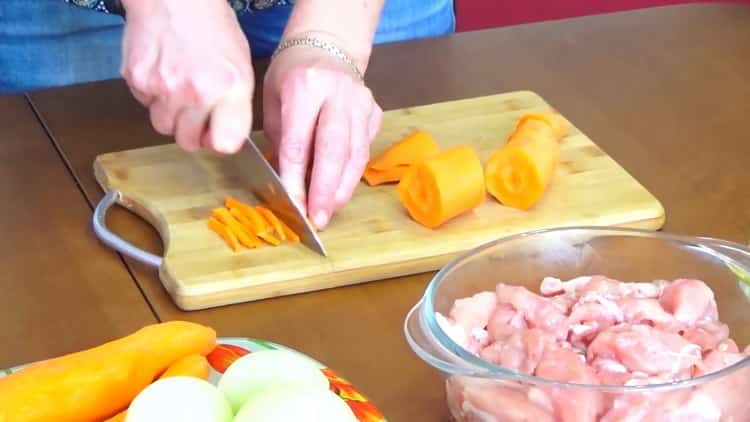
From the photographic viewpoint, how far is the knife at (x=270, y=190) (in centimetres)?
107

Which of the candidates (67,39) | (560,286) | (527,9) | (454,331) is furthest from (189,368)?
(527,9)

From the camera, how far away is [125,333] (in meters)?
0.96

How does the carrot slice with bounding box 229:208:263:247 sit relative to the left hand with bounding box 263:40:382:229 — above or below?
below

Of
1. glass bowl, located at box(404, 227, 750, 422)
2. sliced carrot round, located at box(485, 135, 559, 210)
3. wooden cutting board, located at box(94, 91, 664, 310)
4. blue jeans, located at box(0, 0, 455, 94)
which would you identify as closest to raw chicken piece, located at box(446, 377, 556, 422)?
glass bowl, located at box(404, 227, 750, 422)

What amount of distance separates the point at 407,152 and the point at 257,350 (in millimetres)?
426

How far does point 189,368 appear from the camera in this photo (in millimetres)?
764

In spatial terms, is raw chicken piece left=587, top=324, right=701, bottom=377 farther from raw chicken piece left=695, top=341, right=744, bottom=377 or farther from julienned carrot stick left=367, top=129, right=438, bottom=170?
julienned carrot stick left=367, top=129, right=438, bottom=170

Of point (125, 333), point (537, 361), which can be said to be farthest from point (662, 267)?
point (125, 333)

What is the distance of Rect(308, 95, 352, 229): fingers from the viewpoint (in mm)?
1104

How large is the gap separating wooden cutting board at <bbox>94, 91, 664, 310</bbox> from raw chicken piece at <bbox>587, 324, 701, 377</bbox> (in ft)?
1.06

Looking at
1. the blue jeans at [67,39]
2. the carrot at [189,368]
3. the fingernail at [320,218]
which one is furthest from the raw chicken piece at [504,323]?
the blue jeans at [67,39]

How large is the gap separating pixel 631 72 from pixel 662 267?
62cm

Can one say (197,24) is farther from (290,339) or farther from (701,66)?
(701,66)

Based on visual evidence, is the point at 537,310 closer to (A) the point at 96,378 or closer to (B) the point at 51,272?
(A) the point at 96,378
